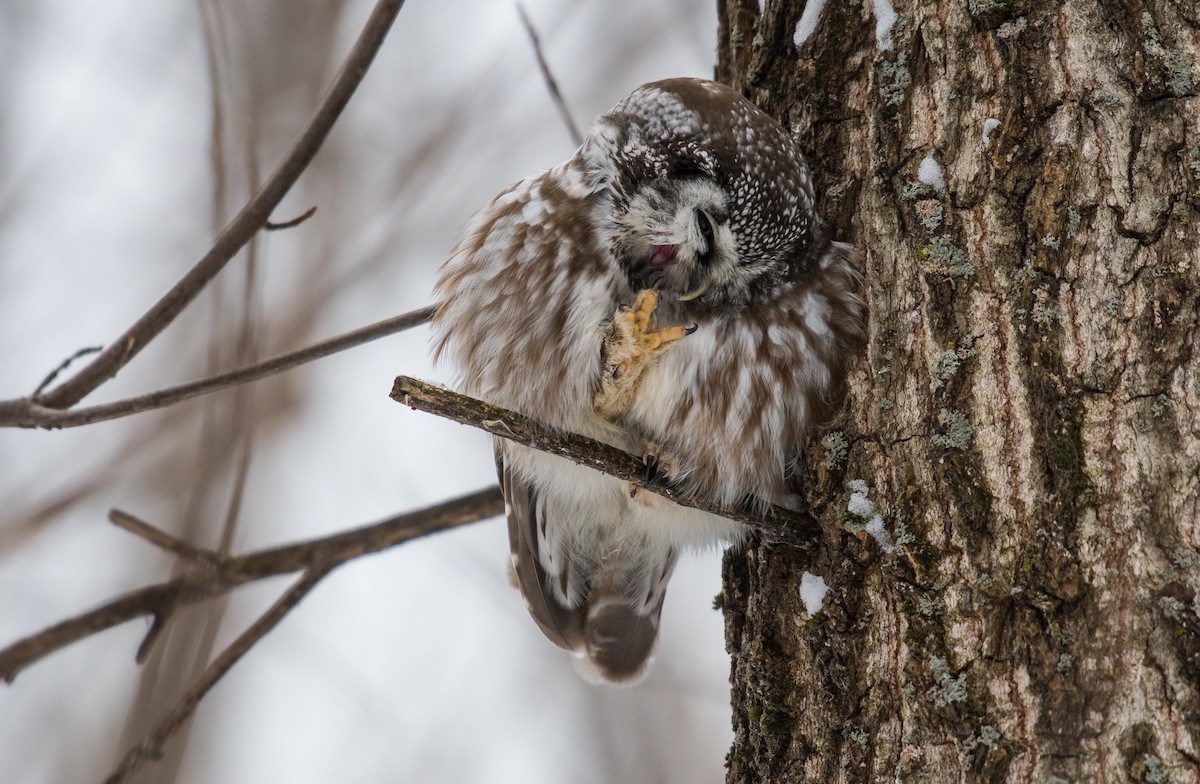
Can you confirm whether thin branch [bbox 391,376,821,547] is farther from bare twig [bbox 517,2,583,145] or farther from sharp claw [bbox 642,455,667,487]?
bare twig [bbox 517,2,583,145]

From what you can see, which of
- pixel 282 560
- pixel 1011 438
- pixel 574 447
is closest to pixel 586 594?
pixel 282 560

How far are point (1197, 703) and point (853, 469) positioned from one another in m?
0.64

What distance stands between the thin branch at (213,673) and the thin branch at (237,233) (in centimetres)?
62

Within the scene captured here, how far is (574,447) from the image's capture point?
171cm

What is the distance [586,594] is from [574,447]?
113cm

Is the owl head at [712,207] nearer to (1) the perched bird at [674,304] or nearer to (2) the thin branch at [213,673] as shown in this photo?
(1) the perched bird at [674,304]

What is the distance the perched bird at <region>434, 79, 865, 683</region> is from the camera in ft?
6.56

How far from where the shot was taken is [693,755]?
6121mm

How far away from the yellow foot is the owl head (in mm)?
102

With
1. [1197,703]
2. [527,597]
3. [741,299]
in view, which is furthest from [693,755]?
[1197,703]

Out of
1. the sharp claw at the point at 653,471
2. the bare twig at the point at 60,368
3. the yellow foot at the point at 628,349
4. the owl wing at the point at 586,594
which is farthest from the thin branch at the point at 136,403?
the owl wing at the point at 586,594

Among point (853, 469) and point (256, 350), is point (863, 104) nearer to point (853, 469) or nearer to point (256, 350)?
point (853, 469)

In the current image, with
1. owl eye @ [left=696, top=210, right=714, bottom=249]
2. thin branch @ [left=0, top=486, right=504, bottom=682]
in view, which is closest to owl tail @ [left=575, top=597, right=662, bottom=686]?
thin branch @ [left=0, top=486, right=504, bottom=682]

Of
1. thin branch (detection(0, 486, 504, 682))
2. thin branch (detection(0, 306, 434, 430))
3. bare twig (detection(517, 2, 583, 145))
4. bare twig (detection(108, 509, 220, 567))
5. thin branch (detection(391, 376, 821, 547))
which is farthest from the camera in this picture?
bare twig (detection(517, 2, 583, 145))
